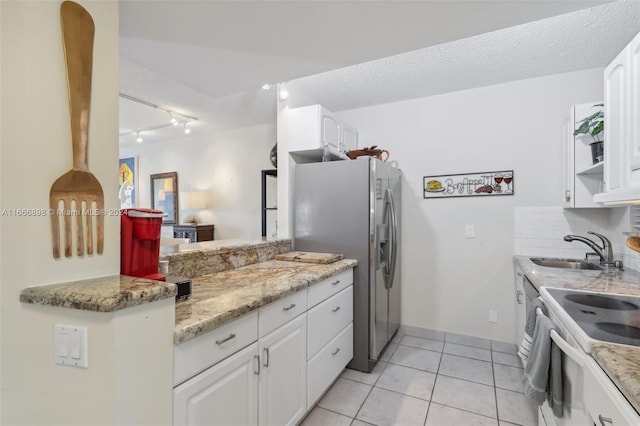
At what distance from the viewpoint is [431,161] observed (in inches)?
126

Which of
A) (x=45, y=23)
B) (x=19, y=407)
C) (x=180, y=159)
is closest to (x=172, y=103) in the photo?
(x=180, y=159)

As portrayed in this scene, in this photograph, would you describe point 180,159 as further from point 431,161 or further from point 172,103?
point 431,161

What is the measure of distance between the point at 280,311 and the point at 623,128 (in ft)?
5.97

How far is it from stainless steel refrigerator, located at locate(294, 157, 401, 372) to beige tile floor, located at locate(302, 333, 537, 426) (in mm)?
209

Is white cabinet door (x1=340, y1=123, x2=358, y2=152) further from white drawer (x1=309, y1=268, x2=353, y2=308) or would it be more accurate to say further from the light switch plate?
the light switch plate

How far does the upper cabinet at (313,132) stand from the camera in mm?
2787

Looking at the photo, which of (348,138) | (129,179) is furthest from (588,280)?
(129,179)

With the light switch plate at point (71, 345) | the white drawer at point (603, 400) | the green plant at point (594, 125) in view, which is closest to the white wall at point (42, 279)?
the light switch plate at point (71, 345)

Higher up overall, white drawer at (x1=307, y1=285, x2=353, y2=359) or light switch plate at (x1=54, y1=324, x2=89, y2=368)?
light switch plate at (x1=54, y1=324, x2=89, y2=368)

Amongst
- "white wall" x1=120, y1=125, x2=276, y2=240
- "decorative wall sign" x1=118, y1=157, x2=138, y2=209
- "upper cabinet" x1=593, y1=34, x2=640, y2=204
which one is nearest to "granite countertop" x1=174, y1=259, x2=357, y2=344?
"upper cabinet" x1=593, y1=34, x2=640, y2=204

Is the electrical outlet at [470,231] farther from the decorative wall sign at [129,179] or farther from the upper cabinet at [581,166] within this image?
the decorative wall sign at [129,179]

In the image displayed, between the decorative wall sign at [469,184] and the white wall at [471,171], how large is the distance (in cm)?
5

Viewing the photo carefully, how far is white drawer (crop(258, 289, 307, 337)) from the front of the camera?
148 cm

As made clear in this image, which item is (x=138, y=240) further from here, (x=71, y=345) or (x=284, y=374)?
(x=284, y=374)
